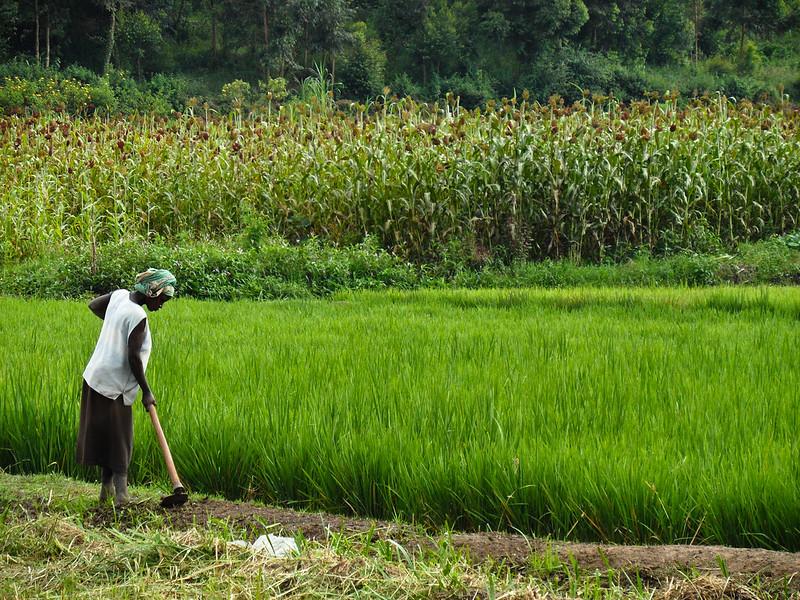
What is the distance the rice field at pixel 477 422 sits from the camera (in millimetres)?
2947

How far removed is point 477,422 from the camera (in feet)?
11.9

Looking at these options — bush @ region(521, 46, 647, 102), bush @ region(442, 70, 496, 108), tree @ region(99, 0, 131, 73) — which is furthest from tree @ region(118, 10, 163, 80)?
bush @ region(521, 46, 647, 102)

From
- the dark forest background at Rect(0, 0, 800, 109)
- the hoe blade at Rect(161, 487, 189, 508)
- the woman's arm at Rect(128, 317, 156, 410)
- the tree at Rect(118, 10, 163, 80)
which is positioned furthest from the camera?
the tree at Rect(118, 10, 163, 80)

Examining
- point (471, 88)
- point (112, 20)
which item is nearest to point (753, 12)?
point (471, 88)

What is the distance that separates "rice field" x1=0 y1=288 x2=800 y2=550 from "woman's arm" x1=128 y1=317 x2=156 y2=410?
2.29 feet

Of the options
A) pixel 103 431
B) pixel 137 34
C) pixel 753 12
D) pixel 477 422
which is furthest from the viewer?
pixel 753 12

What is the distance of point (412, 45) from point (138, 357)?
128ft

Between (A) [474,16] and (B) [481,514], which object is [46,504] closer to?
(B) [481,514]

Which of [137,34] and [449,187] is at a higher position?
[137,34]

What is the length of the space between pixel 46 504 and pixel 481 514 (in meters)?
1.51

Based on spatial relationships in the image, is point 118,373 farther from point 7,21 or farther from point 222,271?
point 7,21

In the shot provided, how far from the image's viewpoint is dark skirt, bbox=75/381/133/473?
115 inches

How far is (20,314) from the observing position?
7.12 m

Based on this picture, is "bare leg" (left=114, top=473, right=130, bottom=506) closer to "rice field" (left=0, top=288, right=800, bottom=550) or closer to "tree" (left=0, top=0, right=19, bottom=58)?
"rice field" (left=0, top=288, right=800, bottom=550)
